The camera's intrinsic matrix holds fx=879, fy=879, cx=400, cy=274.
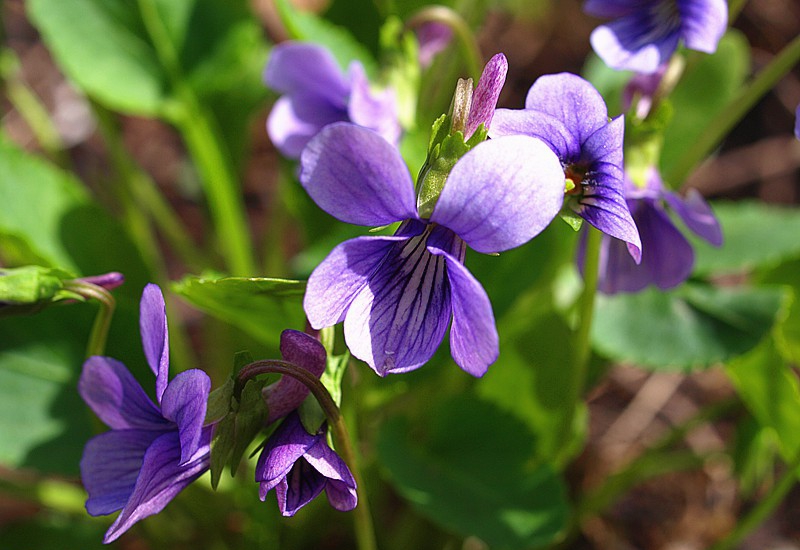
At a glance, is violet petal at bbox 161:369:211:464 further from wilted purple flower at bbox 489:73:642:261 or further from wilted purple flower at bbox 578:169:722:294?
wilted purple flower at bbox 578:169:722:294

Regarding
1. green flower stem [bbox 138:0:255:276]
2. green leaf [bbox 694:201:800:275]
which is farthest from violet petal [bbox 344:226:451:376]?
green flower stem [bbox 138:0:255:276]

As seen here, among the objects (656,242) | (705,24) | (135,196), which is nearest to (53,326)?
(135,196)

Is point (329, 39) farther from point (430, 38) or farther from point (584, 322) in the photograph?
→ point (584, 322)

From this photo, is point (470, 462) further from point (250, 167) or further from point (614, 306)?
point (250, 167)

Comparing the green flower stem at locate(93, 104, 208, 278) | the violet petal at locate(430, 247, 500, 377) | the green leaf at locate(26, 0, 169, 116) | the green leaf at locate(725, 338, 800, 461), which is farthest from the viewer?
the green flower stem at locate(93, 104, 208, 278)

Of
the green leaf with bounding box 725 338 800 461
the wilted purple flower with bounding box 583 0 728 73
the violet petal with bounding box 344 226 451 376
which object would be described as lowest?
the green leaf with bounding box 725 338 800 461

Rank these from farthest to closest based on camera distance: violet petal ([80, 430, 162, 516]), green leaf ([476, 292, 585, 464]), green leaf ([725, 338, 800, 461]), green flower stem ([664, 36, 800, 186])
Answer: green leaf ([476, 292, 585, 464]), green leaf ([725, 338, 800, 461]), green flower stem ([664, 36, 800, 186]), violet petal ([80, 430, 162, 516])
